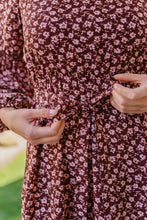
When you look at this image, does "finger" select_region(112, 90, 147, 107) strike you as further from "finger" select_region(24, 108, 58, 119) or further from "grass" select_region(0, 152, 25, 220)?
→ "grass" select_region(0, 152, 25, 220)

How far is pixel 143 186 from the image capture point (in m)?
0.99

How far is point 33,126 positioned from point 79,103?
0.15 m

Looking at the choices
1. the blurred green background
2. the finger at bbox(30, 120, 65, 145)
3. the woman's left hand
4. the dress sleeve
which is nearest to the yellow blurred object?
the blurred green background

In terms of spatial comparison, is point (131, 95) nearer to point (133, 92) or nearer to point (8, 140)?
point (133, 92)

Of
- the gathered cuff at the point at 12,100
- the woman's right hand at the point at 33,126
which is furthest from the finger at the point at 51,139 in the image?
the gathered cuff at the point at 12,100

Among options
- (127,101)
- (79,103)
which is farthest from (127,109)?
(79,103)

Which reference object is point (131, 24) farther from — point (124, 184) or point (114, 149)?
point (124, 184)

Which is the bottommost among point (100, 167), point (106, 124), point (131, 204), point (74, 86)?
point (131, 204)

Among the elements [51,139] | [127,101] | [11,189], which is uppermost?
[127,101]

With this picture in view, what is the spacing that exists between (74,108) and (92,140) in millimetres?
109

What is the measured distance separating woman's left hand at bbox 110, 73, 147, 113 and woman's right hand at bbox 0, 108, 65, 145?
0.60ft

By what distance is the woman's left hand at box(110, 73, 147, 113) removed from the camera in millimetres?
874

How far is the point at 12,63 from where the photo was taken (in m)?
1.05

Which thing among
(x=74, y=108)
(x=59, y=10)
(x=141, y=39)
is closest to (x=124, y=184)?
(x=74, y=108)
